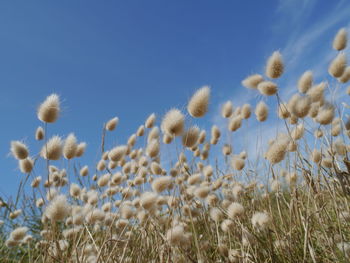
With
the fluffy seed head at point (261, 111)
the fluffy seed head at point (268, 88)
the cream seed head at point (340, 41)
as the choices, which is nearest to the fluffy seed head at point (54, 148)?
the fluffy seed head at point (268, 88)

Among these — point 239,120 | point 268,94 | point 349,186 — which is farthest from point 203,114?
point 349,186

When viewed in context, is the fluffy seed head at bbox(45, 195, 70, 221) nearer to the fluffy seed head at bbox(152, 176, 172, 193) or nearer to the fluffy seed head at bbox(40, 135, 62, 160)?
the fluffy seed head at bbox(40, 135, 62, 160)

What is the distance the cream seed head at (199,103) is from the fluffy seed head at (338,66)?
113 centimetres

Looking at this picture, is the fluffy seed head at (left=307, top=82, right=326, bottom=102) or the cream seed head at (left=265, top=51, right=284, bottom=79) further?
the fluffy seed head at (left=307, top=82, right=326, bottom=102)

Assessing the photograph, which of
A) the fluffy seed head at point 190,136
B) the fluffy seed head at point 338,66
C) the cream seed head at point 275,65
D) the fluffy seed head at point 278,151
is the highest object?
the fluffy seed head at point 338,66

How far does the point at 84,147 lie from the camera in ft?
8.50

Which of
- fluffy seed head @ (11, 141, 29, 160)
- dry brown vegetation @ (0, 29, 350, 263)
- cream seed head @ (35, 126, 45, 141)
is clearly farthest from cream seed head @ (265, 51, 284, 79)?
cream seed head @ (35, 126, 45, 141)

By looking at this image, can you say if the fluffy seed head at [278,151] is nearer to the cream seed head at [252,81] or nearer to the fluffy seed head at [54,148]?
the cream seed head at [252,81]

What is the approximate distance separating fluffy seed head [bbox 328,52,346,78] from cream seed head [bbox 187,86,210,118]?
113 cm

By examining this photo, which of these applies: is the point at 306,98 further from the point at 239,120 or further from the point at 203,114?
the point at 239,120

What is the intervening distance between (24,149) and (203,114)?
3.73 ft

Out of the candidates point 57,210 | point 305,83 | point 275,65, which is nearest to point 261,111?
point 305,83

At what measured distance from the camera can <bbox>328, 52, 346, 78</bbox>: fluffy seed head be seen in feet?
7.28

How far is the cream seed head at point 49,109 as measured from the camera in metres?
1.72
